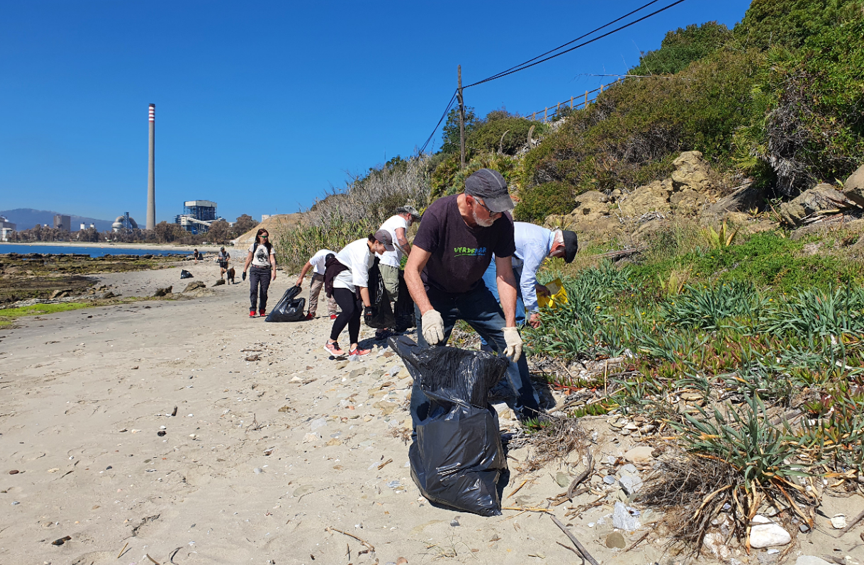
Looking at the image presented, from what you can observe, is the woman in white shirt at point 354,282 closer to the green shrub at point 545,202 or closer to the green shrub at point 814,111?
the green shrub at point 814,111

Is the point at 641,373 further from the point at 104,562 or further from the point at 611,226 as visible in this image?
the point at 611,226

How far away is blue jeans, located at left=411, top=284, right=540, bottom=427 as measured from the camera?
3.27 meters

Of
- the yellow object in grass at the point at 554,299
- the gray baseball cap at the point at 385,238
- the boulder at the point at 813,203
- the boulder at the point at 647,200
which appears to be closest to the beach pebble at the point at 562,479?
the yellow object in grass at the point at 554,299

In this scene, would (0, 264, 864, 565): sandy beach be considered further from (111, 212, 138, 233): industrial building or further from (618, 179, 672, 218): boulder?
(111, 212, 138, 233): industrial building

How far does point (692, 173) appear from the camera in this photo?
11039 mm

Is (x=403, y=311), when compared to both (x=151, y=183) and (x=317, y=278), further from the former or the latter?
(x=151, y=183)

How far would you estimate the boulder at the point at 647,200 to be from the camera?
11016 millimetres

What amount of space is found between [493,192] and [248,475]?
238 cm

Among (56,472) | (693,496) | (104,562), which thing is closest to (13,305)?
(56,472)

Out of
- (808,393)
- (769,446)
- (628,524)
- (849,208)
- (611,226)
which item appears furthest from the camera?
(611,226)

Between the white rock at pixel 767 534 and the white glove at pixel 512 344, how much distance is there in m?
1.40

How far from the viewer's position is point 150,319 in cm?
933

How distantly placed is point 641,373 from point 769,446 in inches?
48.8

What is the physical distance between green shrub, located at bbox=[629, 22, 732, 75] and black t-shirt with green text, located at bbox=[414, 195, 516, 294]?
71.1ft
